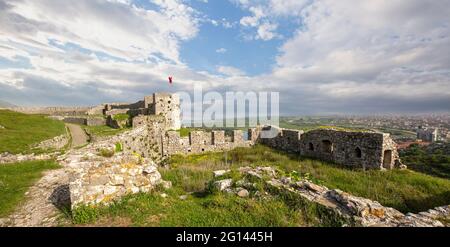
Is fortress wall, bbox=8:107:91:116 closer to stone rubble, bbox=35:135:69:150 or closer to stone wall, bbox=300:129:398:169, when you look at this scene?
stone rubble, bbox=35:135:69:150

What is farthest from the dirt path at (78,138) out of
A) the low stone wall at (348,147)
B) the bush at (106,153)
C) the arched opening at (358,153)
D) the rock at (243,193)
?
the arched opening at (358,153)

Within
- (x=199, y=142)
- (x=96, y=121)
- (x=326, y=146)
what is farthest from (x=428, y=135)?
(x=96, y=121)

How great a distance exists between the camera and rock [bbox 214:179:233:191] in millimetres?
6891

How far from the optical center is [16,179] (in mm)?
7000

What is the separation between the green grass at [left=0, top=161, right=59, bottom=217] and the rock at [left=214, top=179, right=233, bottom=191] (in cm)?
533

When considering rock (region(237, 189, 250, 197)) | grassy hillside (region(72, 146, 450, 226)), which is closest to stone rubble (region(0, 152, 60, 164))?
grassy hillside (region(72, 146, 450, 226))

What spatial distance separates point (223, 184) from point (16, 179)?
6.94m

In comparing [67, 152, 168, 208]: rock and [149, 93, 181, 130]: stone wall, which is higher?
[149, 93, 181, 130]: stone wall

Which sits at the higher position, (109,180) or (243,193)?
(109,180)

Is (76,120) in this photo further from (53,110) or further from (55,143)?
(55,143)

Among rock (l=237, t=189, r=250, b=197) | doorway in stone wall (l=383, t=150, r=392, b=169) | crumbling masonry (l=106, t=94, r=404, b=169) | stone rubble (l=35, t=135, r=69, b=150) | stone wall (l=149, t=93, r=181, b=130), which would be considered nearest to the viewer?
rock (l=237, t=189, r=250, b=197)

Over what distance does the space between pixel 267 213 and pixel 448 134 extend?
145 ft

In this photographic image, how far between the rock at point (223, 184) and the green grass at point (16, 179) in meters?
5.33
